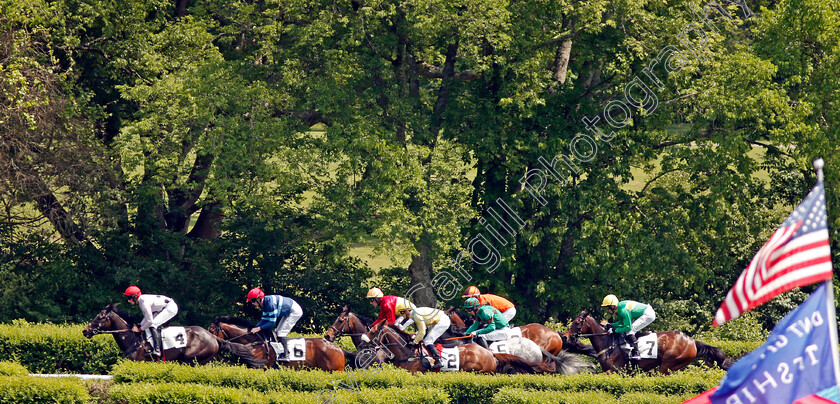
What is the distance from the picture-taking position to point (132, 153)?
63.3 ft

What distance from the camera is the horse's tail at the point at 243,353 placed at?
14211mm

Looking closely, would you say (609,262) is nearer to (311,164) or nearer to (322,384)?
(311,164)

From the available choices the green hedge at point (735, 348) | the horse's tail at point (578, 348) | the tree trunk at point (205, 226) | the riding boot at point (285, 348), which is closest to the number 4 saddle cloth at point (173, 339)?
the riding boot at point (285, 348)

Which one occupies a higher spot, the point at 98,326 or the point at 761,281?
the point at 761,281

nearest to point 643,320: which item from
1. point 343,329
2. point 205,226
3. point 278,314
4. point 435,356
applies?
point 435,356

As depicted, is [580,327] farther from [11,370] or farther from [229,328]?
[11,370]

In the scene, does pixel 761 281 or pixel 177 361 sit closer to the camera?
pixel 761 281

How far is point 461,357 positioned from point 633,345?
3.00 metres

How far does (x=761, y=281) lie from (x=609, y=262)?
1366 centimetres

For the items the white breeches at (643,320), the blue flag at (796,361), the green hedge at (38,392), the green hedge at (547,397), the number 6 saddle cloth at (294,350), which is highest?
the blue flag at (796,361)

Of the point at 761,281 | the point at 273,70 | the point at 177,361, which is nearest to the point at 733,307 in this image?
the point at 761,281

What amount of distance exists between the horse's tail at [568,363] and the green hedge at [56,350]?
774 cm

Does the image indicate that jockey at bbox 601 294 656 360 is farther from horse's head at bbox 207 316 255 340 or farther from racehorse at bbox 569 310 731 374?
horse's head at bbox 207 316 255 340

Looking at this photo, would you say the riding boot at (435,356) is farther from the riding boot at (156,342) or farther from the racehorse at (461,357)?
the riding boot at (156,342)
